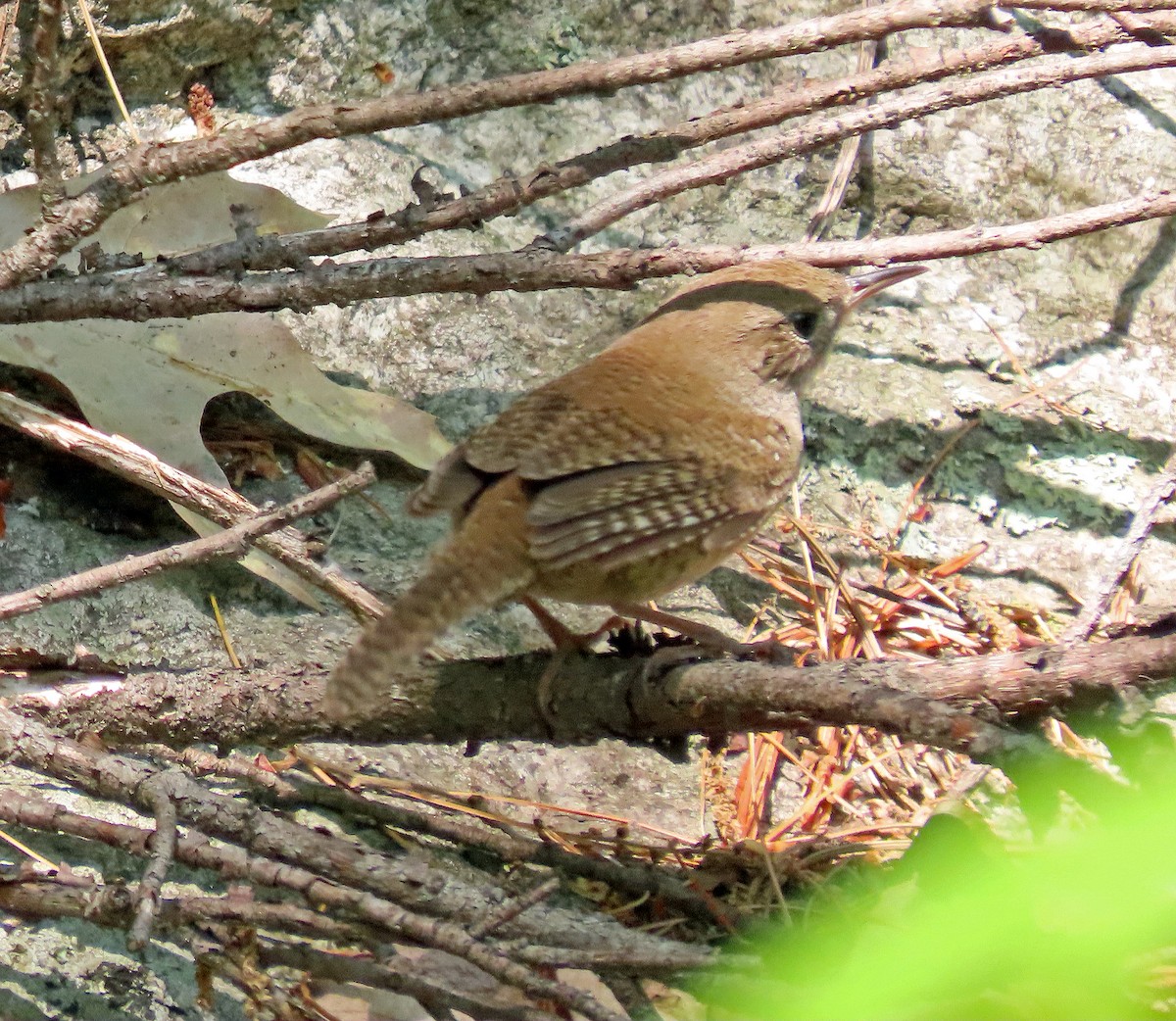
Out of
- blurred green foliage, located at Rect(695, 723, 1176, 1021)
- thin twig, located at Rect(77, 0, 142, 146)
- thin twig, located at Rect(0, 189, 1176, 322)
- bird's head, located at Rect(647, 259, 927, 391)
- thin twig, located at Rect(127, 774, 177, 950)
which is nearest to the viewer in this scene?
blurred green foliage, located at Rect(695, 723, 1176, 1021)

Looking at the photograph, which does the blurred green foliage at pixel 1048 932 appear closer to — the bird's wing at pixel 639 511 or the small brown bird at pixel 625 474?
the small brown bird at pixel 625 474

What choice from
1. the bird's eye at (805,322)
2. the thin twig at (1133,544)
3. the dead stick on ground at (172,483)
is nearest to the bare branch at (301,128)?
the dead stick on ground at (172,483)

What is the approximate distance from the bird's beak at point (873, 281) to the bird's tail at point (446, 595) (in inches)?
52.7

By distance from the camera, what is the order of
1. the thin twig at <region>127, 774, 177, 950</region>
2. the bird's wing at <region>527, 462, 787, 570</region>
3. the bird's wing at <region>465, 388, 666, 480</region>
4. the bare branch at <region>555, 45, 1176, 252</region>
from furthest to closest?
the bare branch at <region>555, 45, 1176, 252</region> < the bird's wing at <region>465, 388, 666, 480</region> < the bird's wing at <region>527, 462, 787, 570</region> < the thin twig at <region>127, 774, 177, 950</region>

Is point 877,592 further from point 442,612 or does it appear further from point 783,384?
point 442,612

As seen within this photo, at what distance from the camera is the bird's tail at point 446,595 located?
75.5 inches

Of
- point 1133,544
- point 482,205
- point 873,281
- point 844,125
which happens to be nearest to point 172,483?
point 482,205

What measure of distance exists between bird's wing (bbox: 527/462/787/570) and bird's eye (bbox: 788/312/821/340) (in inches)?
24.8

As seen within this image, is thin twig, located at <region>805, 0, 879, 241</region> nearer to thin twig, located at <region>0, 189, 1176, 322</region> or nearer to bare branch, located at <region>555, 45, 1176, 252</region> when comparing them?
bare branch, located at <region>555, 45, 1176, 252</region>

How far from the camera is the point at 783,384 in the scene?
10.3ft

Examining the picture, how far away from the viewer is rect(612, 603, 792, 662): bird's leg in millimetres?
2445

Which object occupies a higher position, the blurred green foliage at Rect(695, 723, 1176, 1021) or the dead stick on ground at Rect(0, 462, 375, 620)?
the blurred green foliage at Rect(695, 723, 1176, 1021)

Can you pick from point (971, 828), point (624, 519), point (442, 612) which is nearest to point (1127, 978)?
point (971, 828)

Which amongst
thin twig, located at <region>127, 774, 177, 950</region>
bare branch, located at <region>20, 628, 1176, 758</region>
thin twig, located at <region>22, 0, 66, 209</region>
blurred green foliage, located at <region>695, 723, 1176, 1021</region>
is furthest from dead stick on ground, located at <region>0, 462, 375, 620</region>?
blurred green foliage, located at <region>695, 723, 1176, 1021</region>
